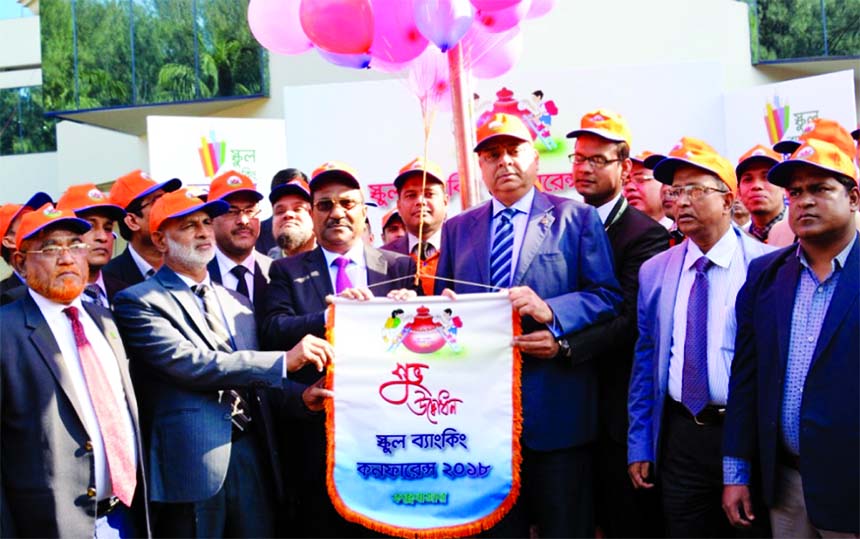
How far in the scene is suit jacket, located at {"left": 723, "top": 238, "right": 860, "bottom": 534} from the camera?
3.26 metres

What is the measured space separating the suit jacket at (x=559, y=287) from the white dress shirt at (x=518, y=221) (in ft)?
0.08

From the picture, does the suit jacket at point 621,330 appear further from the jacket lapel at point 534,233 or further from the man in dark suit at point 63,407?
the man in dark suit at point 63,407

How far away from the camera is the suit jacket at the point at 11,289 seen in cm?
452

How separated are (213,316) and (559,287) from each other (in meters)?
1.66

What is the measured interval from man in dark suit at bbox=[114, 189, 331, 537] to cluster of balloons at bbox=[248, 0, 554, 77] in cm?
182

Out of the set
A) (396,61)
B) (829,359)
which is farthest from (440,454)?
(396,61)

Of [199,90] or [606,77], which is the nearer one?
[606,77]

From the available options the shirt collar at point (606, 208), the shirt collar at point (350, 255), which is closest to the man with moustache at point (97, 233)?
the shirt collar at point (350, 255)

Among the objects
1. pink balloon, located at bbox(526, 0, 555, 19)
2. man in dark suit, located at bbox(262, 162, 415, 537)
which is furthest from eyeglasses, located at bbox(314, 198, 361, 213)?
pink balloon, located at bbox(526, 0, 555, 19)

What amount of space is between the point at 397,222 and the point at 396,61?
1.56 meters

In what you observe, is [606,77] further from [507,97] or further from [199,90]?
[199,90]

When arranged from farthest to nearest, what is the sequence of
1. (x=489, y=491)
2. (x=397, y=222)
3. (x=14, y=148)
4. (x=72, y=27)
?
1. (x=14, y=148)
2. (x=72, y=27)
3. (x=397, y=222)
4. (x=489, y=491)

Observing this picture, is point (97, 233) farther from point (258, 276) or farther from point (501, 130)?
point (501, 130)

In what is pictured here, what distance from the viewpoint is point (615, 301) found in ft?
14.2
